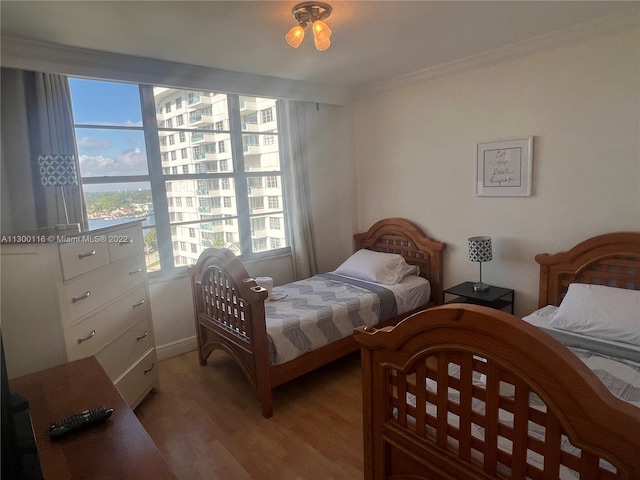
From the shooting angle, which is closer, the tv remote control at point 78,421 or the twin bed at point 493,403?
the twin bed at point 493,403

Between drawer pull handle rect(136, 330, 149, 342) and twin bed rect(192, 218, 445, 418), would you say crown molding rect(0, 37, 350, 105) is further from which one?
drawer pull handle rect(136, 330, 149, 342)

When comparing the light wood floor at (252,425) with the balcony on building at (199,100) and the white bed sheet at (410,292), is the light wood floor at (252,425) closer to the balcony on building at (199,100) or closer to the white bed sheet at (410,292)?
the white bed sheet at (410,292)

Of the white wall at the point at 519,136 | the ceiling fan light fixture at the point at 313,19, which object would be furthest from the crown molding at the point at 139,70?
the ceiling fan light fixture at the point at 313,19

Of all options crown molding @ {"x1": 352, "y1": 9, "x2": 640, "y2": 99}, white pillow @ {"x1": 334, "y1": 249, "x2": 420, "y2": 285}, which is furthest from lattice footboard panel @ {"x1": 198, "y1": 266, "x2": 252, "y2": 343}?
crown molding @ {"x1": 352, "y1": 9, "x2": 640, "y2": 99}

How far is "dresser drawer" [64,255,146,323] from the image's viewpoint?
6.24 feet

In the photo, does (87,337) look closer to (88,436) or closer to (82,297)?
(82,297)

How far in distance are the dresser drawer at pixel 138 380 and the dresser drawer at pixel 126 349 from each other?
0.04 metres

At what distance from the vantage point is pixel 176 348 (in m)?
3.34

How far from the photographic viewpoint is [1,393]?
0.81 metres

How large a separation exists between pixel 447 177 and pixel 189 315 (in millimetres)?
2638

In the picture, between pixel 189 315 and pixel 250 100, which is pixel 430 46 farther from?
pixel 189 315

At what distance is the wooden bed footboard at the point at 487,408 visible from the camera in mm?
866

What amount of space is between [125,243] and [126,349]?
0.66 meters

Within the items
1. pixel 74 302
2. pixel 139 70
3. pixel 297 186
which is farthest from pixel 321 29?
pixel 297 186
